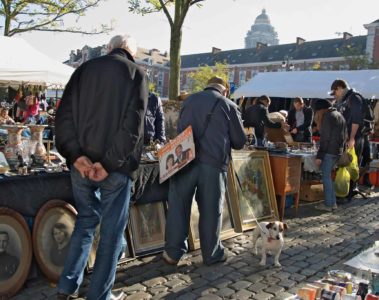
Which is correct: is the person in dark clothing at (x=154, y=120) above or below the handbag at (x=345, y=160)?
above

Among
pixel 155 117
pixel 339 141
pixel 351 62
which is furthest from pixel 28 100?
pixel 351 62

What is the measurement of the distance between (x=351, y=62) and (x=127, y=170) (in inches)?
1575

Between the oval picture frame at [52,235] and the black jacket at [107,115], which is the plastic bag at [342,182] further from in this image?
the black jacket at [107,115]

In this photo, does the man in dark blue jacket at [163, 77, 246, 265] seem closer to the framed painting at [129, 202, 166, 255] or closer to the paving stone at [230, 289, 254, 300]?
the framed painting at [129, 202, 166, 255]

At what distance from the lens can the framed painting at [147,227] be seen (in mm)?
4004

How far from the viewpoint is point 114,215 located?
105 inches

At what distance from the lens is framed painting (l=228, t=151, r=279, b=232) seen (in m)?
4.88

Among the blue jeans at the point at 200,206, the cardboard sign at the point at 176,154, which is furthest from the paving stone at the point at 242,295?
the cardboard sign at the point at 176,154

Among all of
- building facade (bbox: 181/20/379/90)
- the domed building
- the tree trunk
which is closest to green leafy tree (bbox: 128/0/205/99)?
the tree trunk

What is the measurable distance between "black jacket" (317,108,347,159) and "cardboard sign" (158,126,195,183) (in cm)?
307

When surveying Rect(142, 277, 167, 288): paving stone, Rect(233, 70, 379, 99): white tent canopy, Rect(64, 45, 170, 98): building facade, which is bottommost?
Rect(142, 277, 167, 288): paving stone

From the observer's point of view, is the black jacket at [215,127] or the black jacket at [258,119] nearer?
the black jacket at [215,127]

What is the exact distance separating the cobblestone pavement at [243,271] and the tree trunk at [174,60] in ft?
18.2

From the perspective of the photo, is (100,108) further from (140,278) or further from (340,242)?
(340,242)
